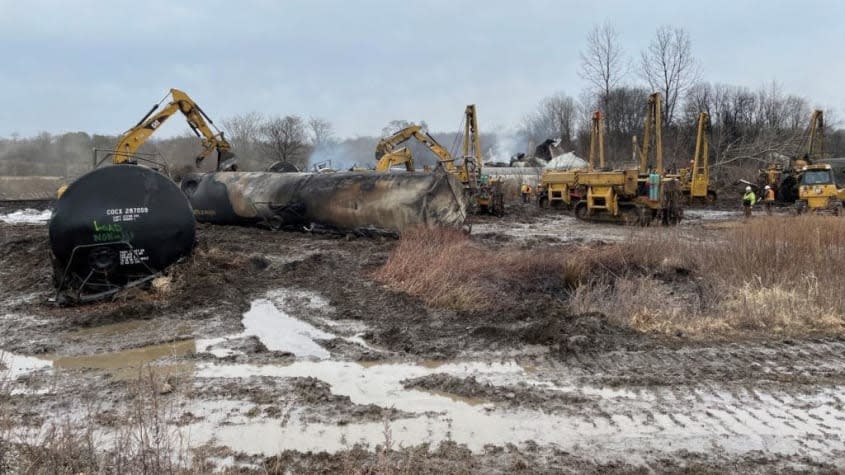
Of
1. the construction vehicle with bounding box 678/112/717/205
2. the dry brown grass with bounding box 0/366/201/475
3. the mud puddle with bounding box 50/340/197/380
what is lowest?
the mud puddle with bounding box 50/340/197/380

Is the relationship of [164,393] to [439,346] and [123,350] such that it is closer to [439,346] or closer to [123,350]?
[123,350]

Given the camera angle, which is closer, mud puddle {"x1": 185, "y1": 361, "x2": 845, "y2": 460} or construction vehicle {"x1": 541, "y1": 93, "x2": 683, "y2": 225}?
mud puddle {"x1": 185, "y1": 361, "x2": 845, "y2": 460}

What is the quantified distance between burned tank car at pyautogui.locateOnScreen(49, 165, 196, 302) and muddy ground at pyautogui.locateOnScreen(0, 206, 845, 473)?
387 millimetres

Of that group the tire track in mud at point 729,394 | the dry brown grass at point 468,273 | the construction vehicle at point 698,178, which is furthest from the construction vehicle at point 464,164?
the tire track in mud at point 729,394

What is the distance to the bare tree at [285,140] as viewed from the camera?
153ft

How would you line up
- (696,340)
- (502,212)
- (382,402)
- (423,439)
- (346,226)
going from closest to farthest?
(423,439), (382,402), (696,340), (346,226), (502,212)

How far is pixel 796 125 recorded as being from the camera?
47.5 metres

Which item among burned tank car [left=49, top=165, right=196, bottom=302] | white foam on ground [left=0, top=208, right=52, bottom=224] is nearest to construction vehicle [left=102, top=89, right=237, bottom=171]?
white foam on ground [left=0, top=208, right=52, bottom=224]

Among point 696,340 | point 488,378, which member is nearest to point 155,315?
point 488,378

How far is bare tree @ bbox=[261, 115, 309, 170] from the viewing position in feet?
153

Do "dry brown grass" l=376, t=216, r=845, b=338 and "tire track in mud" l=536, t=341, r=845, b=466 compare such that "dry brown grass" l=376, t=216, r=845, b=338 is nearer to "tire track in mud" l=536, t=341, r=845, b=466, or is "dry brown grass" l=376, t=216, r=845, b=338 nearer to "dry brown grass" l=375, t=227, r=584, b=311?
"dry brown grass" l=375, t=227, r=584, b=311

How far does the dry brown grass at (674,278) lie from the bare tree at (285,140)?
35.3 meters

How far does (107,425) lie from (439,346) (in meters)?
3.16

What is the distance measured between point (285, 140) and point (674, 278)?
41352 millimetres
